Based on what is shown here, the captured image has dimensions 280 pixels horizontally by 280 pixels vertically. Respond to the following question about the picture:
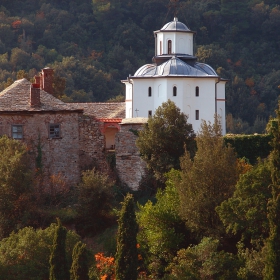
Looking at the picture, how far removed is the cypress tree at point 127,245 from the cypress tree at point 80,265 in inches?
40.5

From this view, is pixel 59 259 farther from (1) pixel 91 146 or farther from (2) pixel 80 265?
(1) pixel 91 146

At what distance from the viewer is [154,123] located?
41.8 m

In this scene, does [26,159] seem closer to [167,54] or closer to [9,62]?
[167,54]

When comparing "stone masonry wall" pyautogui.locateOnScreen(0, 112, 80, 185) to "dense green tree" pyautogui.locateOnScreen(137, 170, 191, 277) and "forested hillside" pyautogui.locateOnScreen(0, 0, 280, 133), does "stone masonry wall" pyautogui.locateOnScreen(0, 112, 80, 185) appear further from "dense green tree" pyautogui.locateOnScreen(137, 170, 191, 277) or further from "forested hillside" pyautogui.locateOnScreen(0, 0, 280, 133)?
"forested hillside" pyautogui.locateOnScreen(0, 0, 280, 133)

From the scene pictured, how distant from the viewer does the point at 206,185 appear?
126 ft

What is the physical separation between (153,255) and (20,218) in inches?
212

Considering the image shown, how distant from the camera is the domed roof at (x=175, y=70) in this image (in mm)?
56906

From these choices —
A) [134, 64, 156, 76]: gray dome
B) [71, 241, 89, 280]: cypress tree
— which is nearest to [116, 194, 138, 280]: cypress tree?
[71, 241, 89, 280]: cypress tree

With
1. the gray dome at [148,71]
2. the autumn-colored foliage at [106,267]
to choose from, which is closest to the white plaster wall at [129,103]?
the gray dome at [148,71]

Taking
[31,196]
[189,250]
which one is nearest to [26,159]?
[31,196]

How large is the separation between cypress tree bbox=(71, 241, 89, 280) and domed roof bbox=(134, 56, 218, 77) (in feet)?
74.8

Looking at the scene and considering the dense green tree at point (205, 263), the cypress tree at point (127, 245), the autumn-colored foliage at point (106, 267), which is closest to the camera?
the cypress tree at point (127, 245)

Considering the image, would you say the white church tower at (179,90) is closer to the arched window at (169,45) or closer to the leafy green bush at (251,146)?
the arched window at (169,45)

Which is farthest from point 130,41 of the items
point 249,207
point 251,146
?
point 249,207
